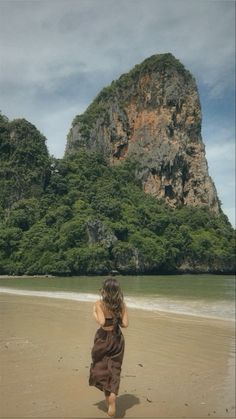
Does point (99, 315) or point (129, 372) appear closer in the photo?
point (99, 315)

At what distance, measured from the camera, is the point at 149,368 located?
5.81 meters

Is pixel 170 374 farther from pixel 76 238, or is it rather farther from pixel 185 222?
pixel 185 222

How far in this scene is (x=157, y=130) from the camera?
72500 millimetres

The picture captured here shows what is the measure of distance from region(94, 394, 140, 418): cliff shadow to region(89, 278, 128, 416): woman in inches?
7.1

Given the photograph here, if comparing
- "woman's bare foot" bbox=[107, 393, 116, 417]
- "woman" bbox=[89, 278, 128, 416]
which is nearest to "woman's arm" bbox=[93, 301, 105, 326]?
"woman" bbox=[89, 278, 128, 416]

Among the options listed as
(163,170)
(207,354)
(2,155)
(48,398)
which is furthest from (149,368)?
(163,170)

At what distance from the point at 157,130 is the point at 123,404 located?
6973 cm

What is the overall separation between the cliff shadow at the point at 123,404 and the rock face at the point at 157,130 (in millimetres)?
66414

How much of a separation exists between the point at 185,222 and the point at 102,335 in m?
62.0

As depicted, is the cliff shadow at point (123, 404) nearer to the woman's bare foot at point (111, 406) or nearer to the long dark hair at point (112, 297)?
the woman's bare foot at point (111, 406)

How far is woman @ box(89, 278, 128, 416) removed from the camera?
159 inches

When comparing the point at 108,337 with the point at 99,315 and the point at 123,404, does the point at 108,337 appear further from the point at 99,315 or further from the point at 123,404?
the point at 123,404

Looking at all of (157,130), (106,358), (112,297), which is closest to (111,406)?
(106,358)

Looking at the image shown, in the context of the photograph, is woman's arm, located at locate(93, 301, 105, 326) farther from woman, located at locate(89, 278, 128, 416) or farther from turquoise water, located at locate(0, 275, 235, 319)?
turquoise water, located at locate(0, 275, 235, 319)
